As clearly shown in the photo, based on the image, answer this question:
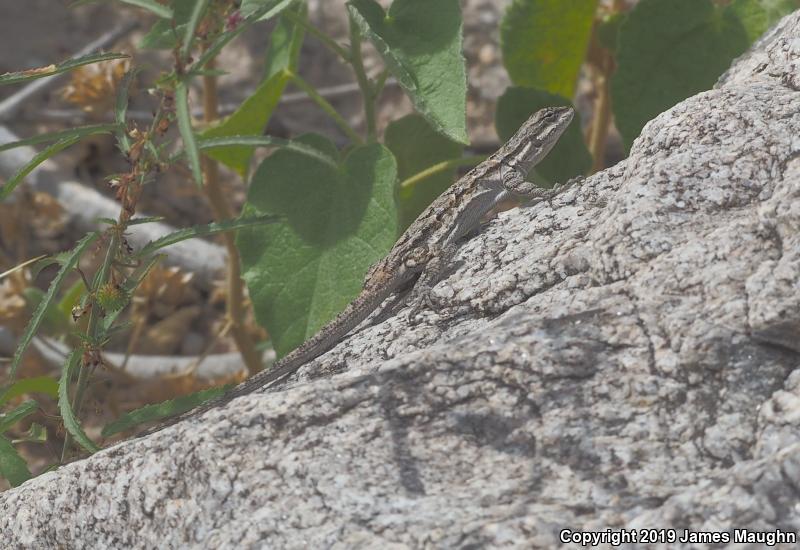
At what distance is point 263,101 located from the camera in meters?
4.11

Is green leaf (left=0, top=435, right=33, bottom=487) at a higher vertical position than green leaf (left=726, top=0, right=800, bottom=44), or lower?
lower

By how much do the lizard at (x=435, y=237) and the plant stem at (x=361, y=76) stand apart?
1.40ft

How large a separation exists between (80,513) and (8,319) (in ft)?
9.15

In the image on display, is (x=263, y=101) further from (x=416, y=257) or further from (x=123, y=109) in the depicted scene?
(x=123, y=109)

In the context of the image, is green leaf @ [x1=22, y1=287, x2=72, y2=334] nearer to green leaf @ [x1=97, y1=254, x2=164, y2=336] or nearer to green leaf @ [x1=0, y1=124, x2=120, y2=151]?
green leaf @ [x1=97, y1=254, x2=164, y2=336]

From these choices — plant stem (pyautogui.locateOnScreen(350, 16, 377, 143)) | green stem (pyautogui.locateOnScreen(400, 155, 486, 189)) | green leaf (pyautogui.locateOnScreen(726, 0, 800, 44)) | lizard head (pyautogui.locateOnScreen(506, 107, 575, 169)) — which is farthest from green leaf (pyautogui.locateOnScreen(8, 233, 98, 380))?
green leaf (pyautogui.locateOnScreen(726, 0, 800, 44))

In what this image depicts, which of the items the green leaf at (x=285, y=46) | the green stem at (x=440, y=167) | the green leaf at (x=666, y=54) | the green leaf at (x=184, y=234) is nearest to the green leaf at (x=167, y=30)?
the green leaf at (x=285, y=46)

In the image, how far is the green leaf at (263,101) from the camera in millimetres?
4078

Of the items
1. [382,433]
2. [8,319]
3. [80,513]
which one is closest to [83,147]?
[8,319]

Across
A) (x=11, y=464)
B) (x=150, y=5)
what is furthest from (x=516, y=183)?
(x=11, y=464)

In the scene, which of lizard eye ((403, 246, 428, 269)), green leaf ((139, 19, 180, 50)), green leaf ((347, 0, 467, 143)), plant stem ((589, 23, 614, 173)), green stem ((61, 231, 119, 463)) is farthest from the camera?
plant stem ((589, 23, 614, 173))

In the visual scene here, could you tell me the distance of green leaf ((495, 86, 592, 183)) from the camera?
4621mm

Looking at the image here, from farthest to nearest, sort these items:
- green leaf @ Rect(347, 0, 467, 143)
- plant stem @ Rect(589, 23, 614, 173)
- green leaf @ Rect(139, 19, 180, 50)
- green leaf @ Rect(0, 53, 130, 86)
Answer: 1. plant stem @ Rect(589, 23, 614, 173)
2. green leaf @ Rect(139, 19, 180, 50)
3. green leaf @ Rect(347, 0, 467, 143)
4. green leaf @ Rect(0, 53, 130, 86)

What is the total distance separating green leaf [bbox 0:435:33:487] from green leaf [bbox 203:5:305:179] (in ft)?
4.77
